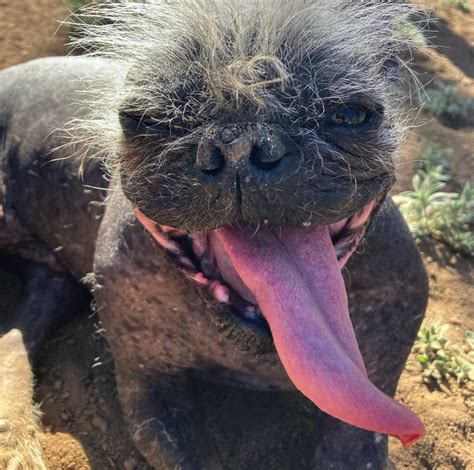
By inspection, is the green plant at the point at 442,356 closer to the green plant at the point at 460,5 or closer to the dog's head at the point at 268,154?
the dog's head at the point at 268,154

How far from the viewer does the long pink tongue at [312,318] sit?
152 cm

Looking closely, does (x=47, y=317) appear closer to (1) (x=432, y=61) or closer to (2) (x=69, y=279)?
(2) (x=69, y=279)

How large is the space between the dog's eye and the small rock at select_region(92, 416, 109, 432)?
4.93ft

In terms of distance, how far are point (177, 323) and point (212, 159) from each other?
82cm

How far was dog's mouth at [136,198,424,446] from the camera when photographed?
1525 millimetres

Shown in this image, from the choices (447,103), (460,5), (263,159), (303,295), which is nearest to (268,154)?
(263,159)

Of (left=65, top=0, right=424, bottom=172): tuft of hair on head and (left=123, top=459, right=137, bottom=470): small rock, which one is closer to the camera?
(left=65, top=0, right=424, bottom=172): tuft of hair on head

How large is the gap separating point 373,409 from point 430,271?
5.78ft

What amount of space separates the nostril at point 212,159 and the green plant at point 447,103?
3.10m

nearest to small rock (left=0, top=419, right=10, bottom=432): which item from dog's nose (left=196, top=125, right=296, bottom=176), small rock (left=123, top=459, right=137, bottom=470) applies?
small rock (left=123, top=459, right=137, bottom=470)

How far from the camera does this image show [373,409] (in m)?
1.51

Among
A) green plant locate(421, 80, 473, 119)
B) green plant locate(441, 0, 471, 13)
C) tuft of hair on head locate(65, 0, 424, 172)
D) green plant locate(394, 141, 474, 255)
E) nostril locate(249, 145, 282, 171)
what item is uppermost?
tuft of hair on head locate(65, 0, 424, 172)

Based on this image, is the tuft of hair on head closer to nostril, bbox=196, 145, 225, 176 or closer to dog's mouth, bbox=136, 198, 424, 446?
nostril, bbox=196, 145, 225, 176

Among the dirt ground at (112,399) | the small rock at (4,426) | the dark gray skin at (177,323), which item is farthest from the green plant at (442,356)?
the small rock at (4,426)
